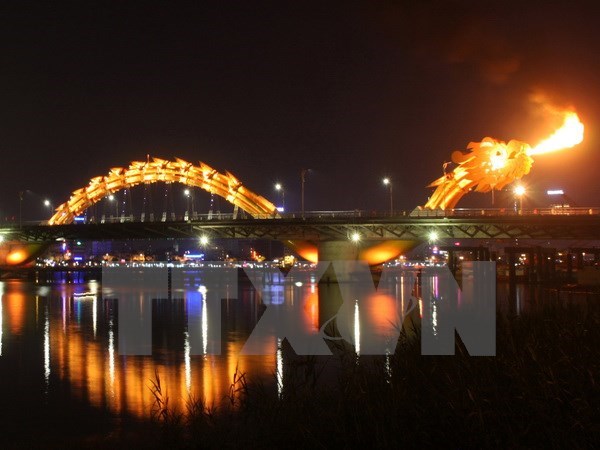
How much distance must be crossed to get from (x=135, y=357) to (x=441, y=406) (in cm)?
1489

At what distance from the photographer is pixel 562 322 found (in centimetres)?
1803

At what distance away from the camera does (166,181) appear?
100m

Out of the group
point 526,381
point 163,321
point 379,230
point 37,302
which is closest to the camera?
point 526,381

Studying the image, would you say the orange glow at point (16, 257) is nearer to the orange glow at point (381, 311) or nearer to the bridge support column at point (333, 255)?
the bridge support column at point (333, 255)

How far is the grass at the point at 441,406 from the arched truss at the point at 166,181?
6610cm

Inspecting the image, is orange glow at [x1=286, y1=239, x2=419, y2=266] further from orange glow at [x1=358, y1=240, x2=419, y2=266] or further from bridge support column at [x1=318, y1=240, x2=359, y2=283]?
bridge support column at [x1=318, y1=240, x2=359, y2=283]

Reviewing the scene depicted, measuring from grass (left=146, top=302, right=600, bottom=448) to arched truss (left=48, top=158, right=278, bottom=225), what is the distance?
66.1 meters

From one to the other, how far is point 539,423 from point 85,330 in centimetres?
2665

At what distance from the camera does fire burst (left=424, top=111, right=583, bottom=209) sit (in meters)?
69.7

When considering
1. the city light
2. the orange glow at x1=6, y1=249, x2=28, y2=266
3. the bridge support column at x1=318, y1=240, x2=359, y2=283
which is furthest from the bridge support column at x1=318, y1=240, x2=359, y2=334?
the orange glow at x1=6, y1=249, x2=28, y2=266

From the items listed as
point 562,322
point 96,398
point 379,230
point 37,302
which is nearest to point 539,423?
point 562,322

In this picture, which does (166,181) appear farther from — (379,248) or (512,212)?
(512,212)

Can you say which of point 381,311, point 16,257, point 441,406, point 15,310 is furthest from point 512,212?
point 16,257

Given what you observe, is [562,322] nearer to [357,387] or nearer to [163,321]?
[357,387]
